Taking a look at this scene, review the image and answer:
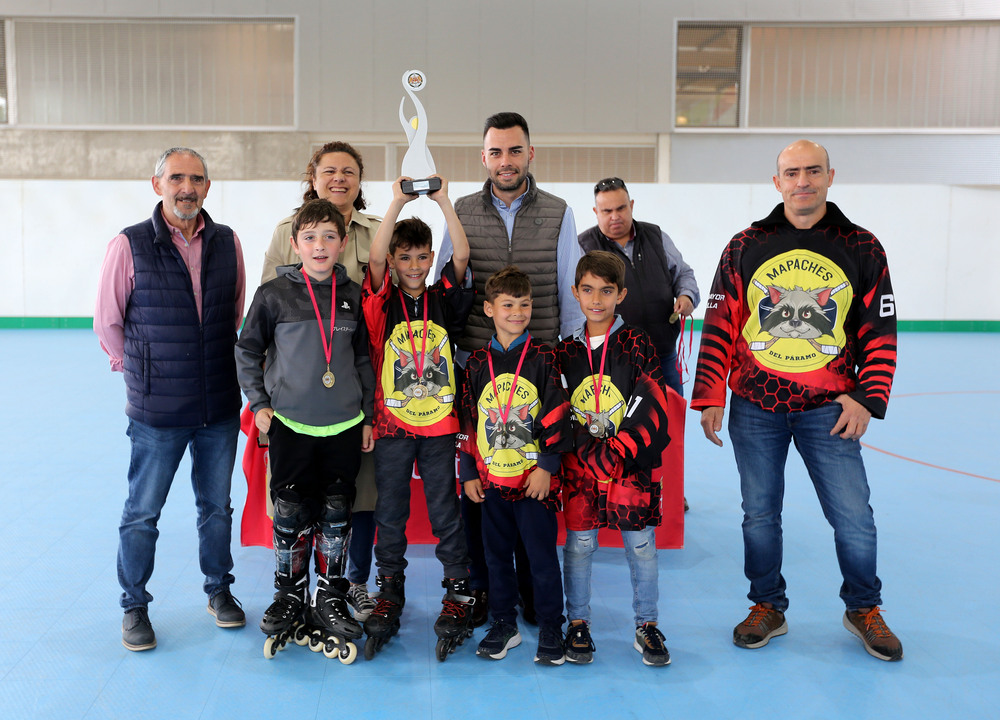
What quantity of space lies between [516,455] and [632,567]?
0.52 m

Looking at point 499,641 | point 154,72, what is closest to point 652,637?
point 499,641

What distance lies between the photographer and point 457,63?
36.1 feet

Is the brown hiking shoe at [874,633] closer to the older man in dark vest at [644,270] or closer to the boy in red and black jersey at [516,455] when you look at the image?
the boy in red and black jersey at [516,455]

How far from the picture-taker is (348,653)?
7.90ft

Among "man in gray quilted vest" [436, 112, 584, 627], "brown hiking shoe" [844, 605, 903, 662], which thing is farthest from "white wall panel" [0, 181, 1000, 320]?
"brown hiking shoe" [844, 605, 903, 662]

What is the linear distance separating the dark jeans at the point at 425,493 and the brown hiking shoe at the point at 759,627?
0.91 m

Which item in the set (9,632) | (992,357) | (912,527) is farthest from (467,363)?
(992,357)

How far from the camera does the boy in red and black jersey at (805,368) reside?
2.48 m

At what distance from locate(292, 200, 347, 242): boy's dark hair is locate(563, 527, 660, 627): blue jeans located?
4.06 feet

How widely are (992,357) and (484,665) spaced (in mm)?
8123

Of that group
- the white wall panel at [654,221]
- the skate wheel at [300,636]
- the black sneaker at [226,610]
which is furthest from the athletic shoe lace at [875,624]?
the white wall panel at [654,221]

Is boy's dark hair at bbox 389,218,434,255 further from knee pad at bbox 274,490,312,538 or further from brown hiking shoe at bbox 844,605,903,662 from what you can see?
brown hiking shoe at bbox 844,605,903,662

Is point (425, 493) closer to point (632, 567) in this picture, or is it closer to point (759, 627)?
point (632, 567)

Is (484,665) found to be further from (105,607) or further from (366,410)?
(105,607)
